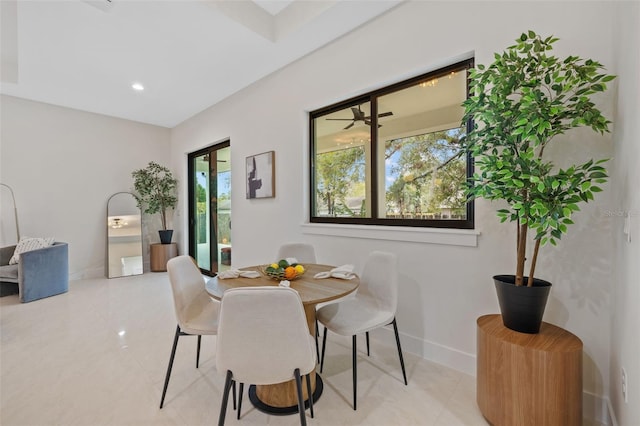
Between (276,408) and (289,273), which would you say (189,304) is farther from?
(276,408)

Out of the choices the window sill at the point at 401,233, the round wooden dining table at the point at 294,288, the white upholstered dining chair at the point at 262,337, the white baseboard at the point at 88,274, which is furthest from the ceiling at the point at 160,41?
the white baseboard at the point at 88,274

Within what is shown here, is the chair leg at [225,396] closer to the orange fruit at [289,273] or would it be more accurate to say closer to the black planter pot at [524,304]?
the orange fruit at [289,273]

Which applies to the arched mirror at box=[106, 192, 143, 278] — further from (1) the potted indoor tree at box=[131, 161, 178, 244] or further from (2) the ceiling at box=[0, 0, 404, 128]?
(2) the ceiling at box=[0, 0, 404, 128]

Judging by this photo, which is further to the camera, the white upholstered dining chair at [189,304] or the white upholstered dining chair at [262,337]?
the white upholstered dining chair at [189,304]

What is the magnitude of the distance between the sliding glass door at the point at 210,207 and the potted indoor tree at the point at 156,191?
1.27 feet

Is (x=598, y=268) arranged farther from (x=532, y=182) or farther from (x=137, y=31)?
(x=137, y=31)

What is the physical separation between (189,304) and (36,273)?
3.44 metres

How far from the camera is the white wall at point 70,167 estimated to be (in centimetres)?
444

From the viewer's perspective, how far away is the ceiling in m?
2.53

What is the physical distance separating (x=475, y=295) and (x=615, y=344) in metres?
0.72

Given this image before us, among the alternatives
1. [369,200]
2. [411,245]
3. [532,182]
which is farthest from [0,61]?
[532,182]

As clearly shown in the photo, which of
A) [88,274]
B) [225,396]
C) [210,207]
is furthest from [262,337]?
[88,274]

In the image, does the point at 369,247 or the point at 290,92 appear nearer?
the point at 369,247

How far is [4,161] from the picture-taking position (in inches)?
170
